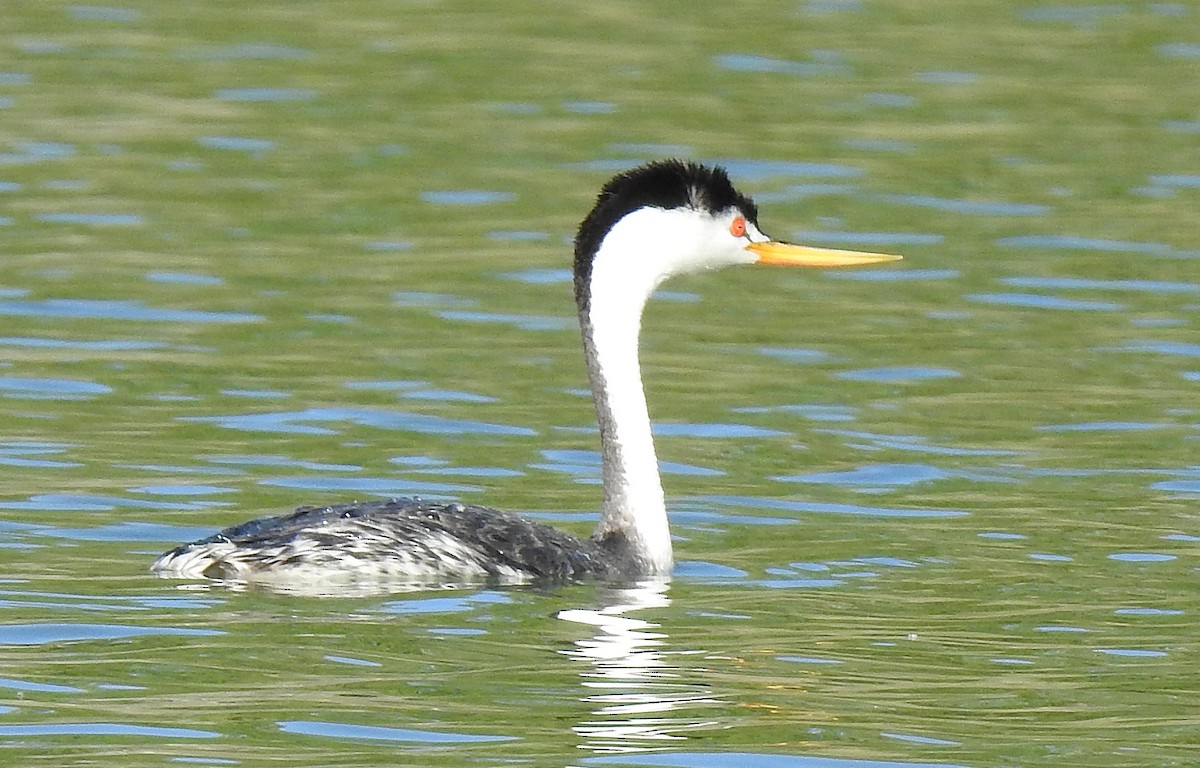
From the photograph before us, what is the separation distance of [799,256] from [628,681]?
307 cm

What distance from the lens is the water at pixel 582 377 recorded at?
26.5 ft

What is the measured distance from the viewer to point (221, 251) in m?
16.4

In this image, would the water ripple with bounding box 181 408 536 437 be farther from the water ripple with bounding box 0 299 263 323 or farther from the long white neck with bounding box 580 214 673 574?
the water ripple with bounding box 0 299 263 323

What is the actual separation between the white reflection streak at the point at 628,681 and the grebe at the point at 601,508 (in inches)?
15.5

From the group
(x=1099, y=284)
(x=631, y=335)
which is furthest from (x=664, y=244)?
(x=1099, y=284)

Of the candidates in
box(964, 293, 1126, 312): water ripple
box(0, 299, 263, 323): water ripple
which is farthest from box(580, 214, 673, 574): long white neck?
box(964, 293, 1126, 312): water ripple

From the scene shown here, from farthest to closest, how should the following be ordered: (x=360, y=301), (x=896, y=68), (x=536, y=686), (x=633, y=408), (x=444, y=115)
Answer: (x=896, y=68), (x=444, y=115), (x=360, y=301), (x=633, y=408), (x=536, y=686)

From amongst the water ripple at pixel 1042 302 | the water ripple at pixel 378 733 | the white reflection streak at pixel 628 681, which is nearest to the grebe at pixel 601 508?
the white reflection streak at pixel 628 681

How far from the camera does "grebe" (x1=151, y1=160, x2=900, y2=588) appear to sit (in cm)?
956

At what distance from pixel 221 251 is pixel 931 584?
7.50 m

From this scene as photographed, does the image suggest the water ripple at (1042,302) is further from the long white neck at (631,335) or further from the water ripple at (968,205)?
the long white neck at (631,335)

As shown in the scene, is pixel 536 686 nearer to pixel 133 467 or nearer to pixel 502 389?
pixel 133 467

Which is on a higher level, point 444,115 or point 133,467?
point 444,115

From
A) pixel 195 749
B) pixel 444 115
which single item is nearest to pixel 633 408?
pixel 195 749
